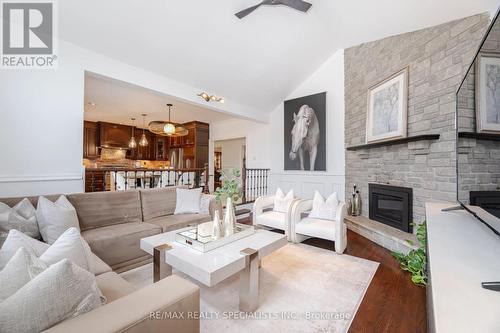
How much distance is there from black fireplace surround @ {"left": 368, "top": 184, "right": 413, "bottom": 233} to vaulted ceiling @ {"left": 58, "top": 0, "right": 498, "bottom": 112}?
7.85ft

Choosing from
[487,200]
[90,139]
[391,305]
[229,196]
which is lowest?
[391,305]

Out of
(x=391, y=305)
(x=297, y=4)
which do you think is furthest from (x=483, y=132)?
(x=297, y=4)

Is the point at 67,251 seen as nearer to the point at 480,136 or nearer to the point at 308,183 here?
the point at 480,136

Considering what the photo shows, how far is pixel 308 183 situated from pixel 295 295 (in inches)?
139

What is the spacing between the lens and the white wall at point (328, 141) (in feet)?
15.7

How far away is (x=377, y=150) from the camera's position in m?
3.72

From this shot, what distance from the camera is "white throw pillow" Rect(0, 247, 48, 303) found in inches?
31.6

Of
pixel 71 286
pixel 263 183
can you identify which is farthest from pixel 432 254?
pixel 263 183

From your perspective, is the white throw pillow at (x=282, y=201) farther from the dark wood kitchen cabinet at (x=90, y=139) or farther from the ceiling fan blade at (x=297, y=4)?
the dark wood kitchen cabinet at (x=90, y=139)

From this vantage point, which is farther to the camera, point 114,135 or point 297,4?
point 114,135

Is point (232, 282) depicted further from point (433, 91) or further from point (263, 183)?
point (263, 183)

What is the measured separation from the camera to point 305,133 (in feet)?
17.4

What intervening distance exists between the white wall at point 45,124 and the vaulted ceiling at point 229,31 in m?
0.33

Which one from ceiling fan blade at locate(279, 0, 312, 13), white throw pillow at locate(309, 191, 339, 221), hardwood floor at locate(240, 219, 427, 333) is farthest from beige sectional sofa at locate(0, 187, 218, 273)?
ceiling fan blade at locate(279, 0, 312, 13)
